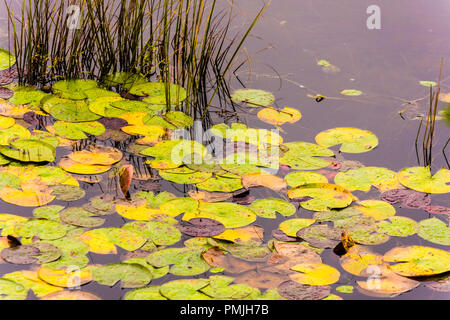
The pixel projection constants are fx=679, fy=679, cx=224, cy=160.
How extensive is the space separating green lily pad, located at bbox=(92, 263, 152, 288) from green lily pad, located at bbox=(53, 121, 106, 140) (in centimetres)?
98

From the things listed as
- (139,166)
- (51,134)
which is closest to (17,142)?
(51,134)

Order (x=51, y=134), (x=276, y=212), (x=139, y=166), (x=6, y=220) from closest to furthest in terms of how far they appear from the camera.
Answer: (x=6, y=220) < (x=276, y=212) < (x=139, y=166) < (x=51, y=134)

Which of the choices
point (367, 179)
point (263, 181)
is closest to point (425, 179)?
point (367, 179)

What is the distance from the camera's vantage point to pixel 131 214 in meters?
2.54

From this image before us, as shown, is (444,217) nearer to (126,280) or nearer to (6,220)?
(126,280)

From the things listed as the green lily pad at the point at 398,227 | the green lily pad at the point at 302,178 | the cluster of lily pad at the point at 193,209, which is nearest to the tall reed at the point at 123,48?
the cluster of lily pad at the point at 193,209

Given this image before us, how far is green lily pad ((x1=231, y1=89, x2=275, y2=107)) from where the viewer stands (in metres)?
3.44

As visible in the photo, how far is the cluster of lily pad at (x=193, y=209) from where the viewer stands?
2.23 meters

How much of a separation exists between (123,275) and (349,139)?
1.36 meters

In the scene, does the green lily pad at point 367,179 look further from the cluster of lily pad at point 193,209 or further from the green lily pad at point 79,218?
the green lily pad at point 79,218

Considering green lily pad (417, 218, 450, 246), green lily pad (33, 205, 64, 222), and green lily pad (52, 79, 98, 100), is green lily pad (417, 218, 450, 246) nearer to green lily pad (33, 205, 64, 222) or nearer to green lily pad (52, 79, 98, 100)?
green lily pad (33, 205, 64, 222)

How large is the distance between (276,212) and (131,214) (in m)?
0.56

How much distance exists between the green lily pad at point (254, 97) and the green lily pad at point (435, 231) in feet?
3.72

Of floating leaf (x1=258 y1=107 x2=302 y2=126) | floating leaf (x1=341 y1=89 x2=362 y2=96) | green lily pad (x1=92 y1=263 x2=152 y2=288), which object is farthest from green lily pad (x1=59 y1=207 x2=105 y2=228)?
floating leaf (x1=341 y1=89 x2=362 y2=96)
